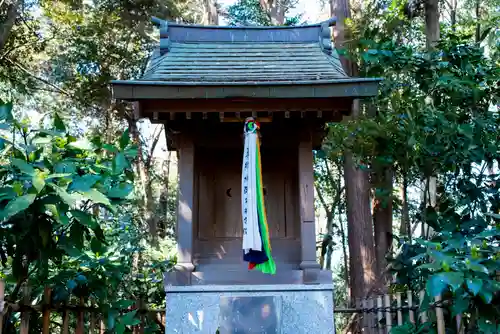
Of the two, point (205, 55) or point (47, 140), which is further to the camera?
point (205, 55)

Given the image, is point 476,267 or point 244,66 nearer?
point 476,267

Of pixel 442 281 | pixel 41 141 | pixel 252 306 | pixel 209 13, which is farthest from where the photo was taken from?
pixel 209 13

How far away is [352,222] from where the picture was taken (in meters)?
8.96

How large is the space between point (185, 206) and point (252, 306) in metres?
1.10

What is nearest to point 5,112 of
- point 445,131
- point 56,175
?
point 56,175

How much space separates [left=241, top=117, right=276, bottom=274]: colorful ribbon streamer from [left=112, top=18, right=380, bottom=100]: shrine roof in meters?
0.46

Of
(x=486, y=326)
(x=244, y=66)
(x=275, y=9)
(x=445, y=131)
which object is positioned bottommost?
(x=486, y=326)

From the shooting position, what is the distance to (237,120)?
4.38 m

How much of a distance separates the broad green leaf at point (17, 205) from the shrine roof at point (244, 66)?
1452 mm

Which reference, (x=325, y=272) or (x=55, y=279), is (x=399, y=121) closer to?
(x=325, y=272)

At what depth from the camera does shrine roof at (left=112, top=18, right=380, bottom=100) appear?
4.02 meters

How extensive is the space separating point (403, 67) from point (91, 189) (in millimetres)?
3712

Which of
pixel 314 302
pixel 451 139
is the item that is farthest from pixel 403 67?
pixel 314 302

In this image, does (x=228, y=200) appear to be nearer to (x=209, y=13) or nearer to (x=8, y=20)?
(x=8, y=20)
